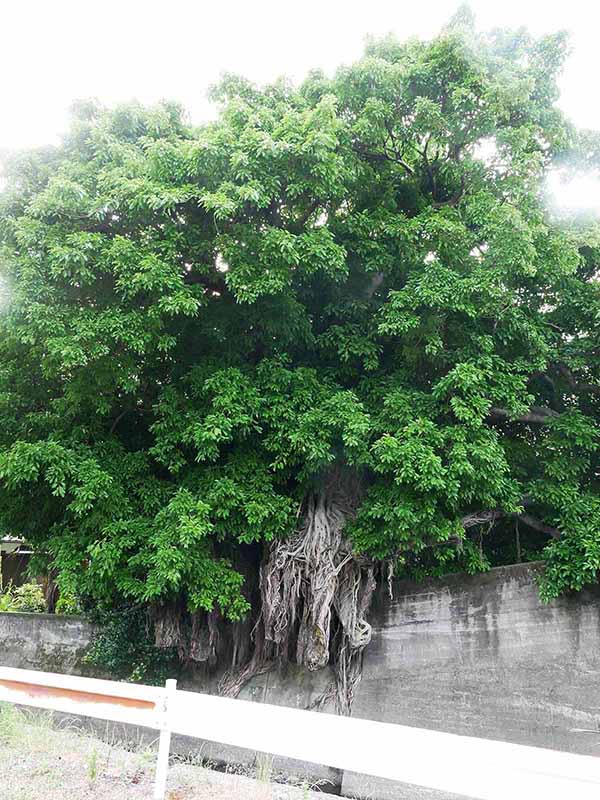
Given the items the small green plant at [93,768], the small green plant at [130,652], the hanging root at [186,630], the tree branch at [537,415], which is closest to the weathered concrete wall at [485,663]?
the tree branch at [537,415]

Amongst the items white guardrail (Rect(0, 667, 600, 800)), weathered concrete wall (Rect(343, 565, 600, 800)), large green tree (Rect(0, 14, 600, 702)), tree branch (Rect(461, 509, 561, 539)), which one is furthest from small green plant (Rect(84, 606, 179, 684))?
white guardrail (Rect(0, 667, 600, 800))

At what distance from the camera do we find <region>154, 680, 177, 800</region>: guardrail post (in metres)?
3.40

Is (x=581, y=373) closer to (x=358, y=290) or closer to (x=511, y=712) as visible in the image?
(x=358, y=290)

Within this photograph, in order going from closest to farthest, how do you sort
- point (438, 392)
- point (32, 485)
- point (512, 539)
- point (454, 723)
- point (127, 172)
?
1. point (127, 172)
2. point (438, 392)
3. point (32, 485)
4. point (454, 723)
5. point (512, 539)

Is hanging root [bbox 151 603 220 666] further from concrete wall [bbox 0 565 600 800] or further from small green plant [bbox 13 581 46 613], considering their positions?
small green plant [bbox 13 581 46 613]

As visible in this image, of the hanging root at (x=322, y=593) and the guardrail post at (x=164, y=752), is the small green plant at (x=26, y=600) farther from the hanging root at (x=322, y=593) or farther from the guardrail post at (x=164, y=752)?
the guardrail post at (x=164, y=752)

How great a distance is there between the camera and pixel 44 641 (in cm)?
1009

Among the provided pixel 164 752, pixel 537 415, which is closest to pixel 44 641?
pixel 164 752

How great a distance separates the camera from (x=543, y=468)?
792 cm

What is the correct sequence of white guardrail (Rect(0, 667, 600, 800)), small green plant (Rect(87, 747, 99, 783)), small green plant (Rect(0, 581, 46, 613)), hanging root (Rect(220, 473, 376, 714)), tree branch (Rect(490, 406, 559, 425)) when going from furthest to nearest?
small green plant (Rect(0, 581, 46, 613)) → tree branch (Rect(490, 406, 559, 425)) → hanging root (Rect(220, 473, 376, 714)) → small green plant (Rect(87, 747, 99, 783)) → white guardrail (Rect(0, 667, 600, 800))

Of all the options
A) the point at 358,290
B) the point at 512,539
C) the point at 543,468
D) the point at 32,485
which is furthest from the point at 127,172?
the point at 512,539

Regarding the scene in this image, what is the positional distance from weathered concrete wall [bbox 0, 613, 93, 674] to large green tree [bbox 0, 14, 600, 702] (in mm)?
2369

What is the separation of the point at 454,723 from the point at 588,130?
836cm

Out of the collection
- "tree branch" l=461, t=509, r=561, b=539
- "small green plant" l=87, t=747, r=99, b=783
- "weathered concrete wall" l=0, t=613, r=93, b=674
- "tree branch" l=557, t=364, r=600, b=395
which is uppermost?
"tree branch" l=557, t=364, r=600, b=395
